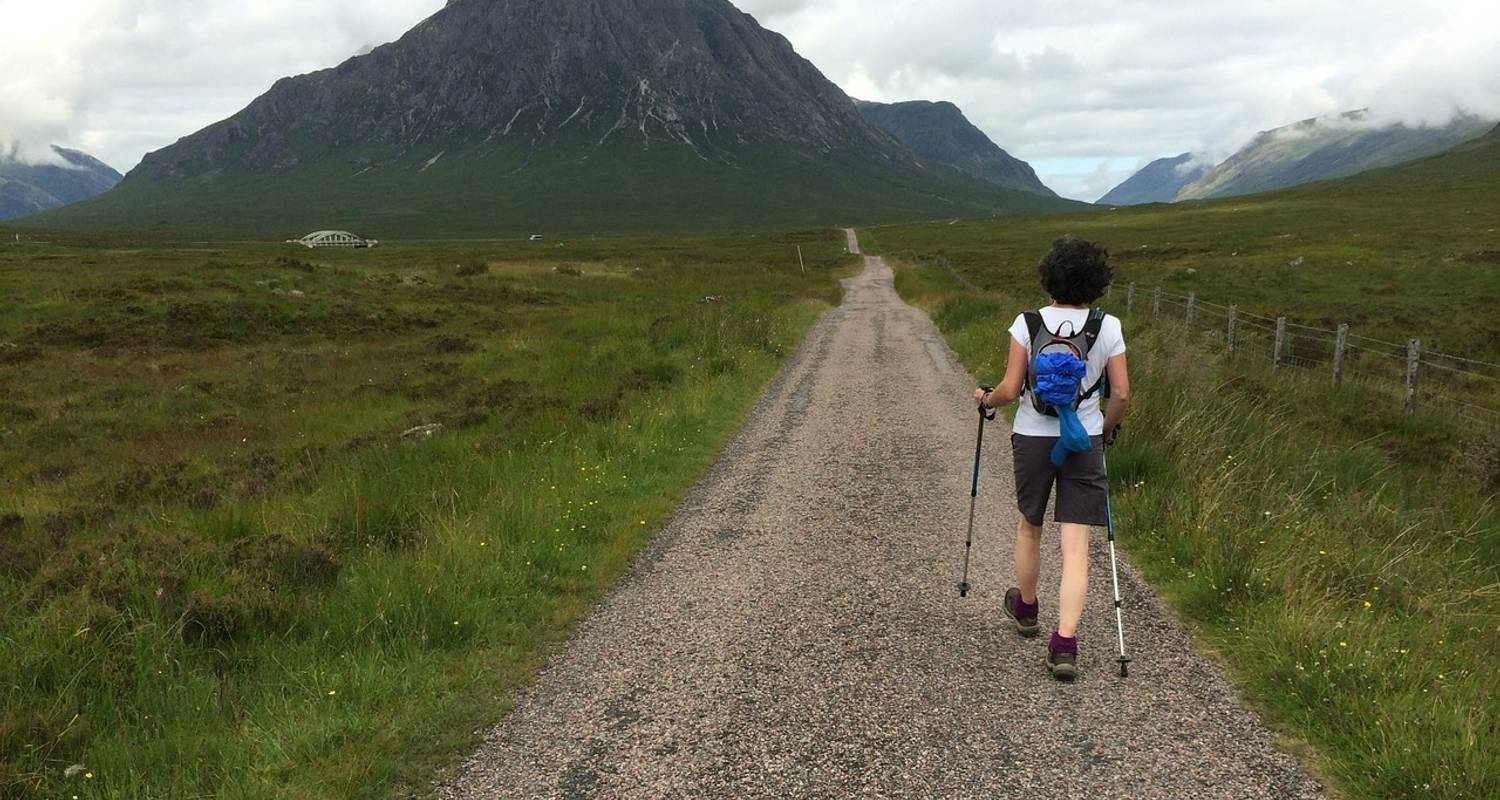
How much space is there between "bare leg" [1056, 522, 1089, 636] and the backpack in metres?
0.74

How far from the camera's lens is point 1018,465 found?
16.6 ft

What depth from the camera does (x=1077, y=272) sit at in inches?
183

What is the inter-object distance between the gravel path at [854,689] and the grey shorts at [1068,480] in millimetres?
995

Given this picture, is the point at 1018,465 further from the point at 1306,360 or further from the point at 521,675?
the point at 1306,360

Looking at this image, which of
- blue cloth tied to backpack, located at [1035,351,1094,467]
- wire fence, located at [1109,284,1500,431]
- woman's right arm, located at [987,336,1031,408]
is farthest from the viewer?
wire fence, located at [1109,284,1500,431]

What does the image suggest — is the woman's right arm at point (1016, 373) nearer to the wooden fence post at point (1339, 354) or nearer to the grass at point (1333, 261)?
the wooden fence post at point (1339, 354)

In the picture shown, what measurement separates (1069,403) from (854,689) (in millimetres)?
2082

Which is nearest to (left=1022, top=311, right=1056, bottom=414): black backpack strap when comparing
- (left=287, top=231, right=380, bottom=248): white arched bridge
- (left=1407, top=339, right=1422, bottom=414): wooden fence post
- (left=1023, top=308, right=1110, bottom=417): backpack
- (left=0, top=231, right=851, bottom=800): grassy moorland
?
(left=1023, top=308, right=1110, bottom=417): backpack

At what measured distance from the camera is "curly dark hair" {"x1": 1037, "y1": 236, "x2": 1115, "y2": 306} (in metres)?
4.66

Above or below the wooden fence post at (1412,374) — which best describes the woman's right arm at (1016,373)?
above

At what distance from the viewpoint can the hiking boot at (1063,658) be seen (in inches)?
188

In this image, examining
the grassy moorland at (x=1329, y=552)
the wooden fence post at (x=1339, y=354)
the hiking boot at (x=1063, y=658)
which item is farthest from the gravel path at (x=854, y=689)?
the wooden fence post at (x=1339, y=354)

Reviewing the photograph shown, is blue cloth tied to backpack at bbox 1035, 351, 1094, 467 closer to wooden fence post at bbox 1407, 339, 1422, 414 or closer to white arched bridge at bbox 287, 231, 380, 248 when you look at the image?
wooden fence post at bbox 1407, 339, 1422, 414

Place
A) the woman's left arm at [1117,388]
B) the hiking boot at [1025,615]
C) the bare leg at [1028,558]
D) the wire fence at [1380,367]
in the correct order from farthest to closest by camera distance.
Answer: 1. the wire fence at [1380,367]
2. the hiking boot at [1025,615]
3. the bare leg at [1028,558]
4. the woman's left arm at [1117,388]
